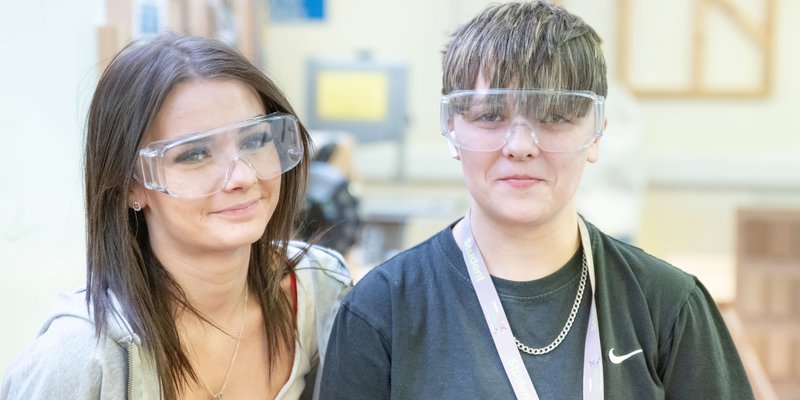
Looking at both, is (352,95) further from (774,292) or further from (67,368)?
(67,368)

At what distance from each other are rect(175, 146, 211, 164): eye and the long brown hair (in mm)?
74

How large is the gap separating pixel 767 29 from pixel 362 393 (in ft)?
17.9

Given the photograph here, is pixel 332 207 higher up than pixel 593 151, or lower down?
lower down

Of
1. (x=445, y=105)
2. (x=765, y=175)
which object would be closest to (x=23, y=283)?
(x=445, y=105)

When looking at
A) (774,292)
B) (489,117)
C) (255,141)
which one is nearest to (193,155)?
(255,141)

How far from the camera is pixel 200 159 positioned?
5.33 ft

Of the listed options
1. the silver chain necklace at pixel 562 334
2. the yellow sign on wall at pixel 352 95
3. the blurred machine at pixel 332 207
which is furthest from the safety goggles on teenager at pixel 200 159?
the yellow sign on wall at pixel 352 95

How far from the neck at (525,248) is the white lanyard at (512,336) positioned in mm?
26

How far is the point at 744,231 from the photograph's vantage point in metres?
5.96

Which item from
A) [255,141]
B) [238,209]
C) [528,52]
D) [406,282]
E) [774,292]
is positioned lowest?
[774,292]

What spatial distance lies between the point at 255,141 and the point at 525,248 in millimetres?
501

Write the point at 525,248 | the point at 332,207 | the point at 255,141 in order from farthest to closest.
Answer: the point at 332,207, the point at 255,141, the point at 525,248

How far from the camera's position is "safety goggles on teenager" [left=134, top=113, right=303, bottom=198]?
1606 millimetres

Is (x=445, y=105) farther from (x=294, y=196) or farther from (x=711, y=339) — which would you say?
(x=711, y=339)
